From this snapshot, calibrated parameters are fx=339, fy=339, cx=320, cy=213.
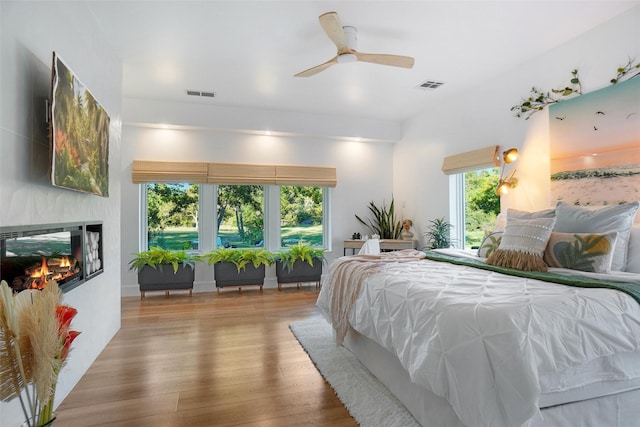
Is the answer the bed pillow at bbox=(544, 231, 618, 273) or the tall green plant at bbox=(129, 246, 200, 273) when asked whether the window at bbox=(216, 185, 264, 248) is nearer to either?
the tall green plant at bbox=(129, 246, 200, 273)

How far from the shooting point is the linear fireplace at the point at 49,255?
5.04ft

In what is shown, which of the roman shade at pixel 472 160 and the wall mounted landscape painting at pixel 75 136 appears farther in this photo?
the roman shade at pixel 472 160

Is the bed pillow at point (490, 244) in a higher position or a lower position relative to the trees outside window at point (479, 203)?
lower

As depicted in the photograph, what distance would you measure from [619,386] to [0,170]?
9.55 feet

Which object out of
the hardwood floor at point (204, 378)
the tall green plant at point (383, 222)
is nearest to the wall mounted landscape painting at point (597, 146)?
the hardwood floor at point (204, 378)

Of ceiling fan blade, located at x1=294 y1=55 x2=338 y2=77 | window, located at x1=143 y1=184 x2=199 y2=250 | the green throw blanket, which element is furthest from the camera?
window, located at x1=143 y1=184 x2=199 y2=250

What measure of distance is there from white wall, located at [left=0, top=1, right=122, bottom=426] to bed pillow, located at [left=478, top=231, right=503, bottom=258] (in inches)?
123

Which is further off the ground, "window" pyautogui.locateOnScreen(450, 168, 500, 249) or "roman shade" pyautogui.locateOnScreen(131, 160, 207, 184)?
"roman shade" pyautogui.locateOnScreen(131, 160, 207, 184)

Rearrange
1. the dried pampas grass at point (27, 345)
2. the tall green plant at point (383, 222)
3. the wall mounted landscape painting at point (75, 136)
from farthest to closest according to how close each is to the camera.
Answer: the tall green plant at point (383, 222)
the wall mounted landscape painting at point (75, 136)
the dried pampas grass at point (27, 345)

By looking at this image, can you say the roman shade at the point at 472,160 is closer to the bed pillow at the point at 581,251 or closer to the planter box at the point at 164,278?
the bed pillow at the point at 581,251

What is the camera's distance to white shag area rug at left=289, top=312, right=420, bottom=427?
6.21ft

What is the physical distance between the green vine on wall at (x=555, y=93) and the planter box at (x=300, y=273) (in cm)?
345

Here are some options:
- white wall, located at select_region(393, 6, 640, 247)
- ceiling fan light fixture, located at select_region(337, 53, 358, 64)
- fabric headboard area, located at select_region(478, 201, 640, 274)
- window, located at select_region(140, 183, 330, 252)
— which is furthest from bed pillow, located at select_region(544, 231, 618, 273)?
window, located at select_region(140, 183, 330, 252)

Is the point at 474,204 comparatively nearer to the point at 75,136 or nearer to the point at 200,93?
the point at 200,93
